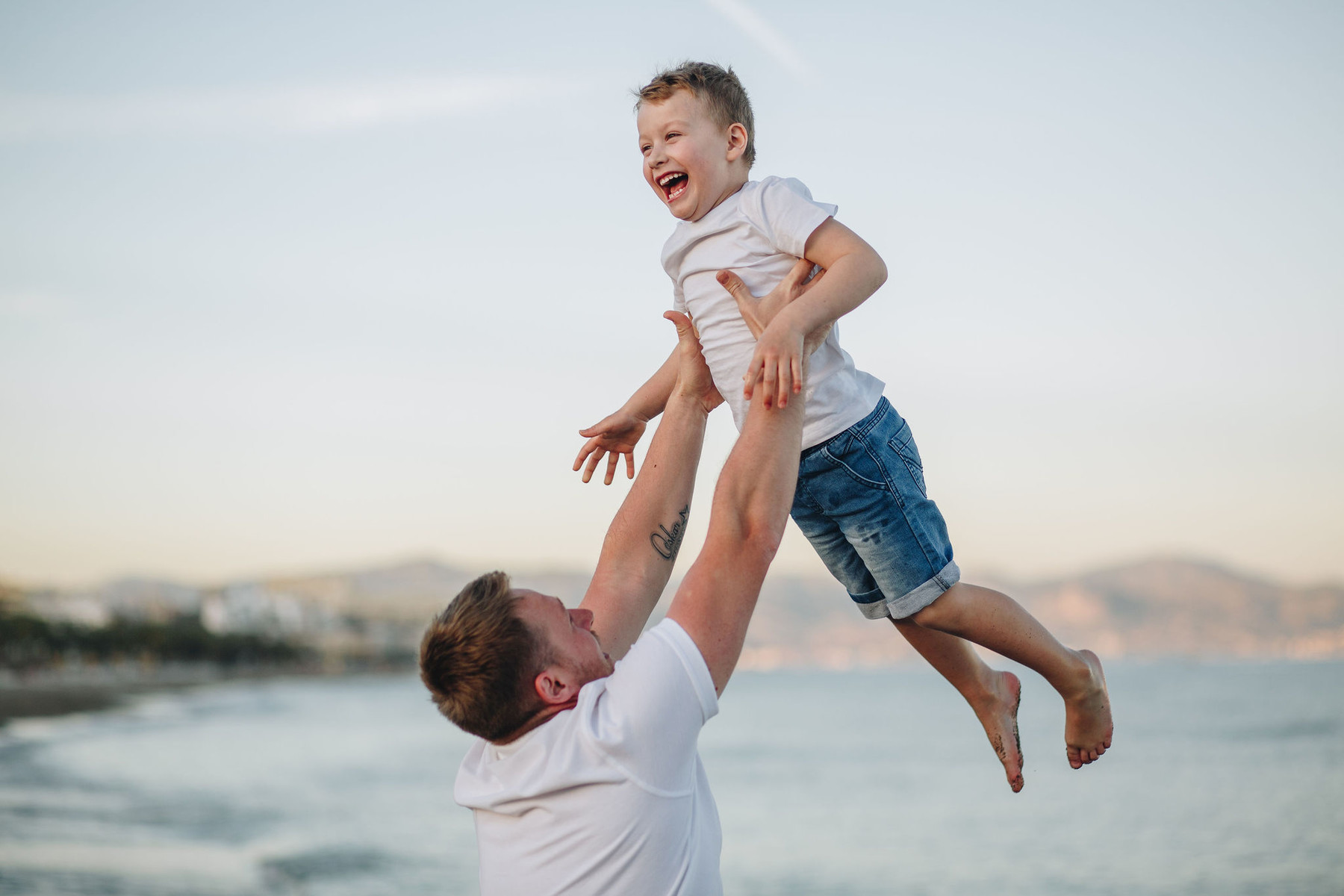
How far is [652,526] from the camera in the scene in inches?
115

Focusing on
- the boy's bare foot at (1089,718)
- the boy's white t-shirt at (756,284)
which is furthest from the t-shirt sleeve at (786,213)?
the boy's bare foot at (1089,718)

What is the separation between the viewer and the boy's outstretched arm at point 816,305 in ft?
7.79

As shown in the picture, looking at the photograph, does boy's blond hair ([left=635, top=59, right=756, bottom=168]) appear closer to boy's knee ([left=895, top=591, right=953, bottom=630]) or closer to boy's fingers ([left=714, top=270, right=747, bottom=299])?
boy's fingers ([left=714, top=270, right=747, bottom=299])

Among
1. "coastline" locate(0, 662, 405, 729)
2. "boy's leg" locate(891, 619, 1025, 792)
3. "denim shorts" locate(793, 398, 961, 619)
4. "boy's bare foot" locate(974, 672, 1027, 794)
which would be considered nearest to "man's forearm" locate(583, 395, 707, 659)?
"denim shorts" locate(793, 398, 961, 619)

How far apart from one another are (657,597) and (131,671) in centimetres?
9247

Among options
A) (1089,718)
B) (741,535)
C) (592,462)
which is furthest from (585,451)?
A: (1089,718)

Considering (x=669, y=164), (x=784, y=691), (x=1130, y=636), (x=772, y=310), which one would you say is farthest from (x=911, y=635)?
(x=1130, y=636)

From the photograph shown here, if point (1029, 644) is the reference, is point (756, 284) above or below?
above

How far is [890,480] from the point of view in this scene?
2865 millimetres

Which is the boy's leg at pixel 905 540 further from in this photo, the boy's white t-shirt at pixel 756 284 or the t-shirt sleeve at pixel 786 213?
the t-shirt sleeve at pixel 786 213

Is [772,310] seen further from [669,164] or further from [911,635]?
[911,635]

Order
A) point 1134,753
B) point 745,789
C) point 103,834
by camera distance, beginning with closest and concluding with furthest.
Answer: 1. point 103,834
2. point 745,789
3. point 1134,753

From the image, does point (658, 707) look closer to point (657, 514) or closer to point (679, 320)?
point (657, 514)

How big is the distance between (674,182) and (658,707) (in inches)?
57.8
